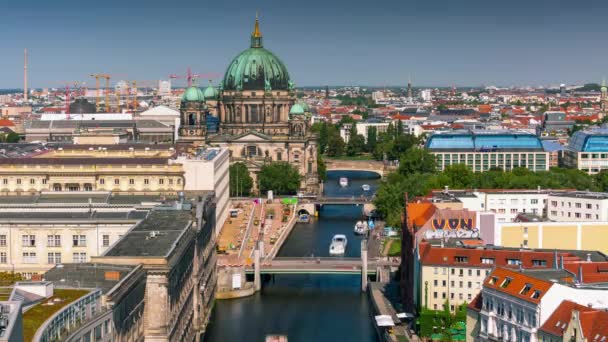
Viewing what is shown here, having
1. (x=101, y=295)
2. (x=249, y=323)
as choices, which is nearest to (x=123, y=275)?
(x=101, y=295)

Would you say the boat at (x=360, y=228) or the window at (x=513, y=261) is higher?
the window at (x=513, y=261)

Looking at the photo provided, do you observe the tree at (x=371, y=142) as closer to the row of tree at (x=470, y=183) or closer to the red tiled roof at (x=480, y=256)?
the row of tree at (x=470, y=183)

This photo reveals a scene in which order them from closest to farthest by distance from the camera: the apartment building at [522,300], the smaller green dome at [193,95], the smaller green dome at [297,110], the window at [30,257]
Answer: the apartment building at [522,300] < the window at [30,257] < the smaller green dome at [297,110] < the smaller green dome at [193,95]

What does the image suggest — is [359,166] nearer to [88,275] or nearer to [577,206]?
[577,206]

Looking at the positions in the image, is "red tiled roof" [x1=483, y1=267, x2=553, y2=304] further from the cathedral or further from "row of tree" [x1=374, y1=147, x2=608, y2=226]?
the cathedral

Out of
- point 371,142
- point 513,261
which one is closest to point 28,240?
point 513,261

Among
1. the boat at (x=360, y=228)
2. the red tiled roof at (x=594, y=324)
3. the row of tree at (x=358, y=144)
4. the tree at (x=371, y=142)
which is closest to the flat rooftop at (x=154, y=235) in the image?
the red tiled roof at (x=594, y=324)

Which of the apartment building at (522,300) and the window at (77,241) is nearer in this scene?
the apartment building at (522,300)

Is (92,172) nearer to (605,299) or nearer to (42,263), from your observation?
(42,263)
